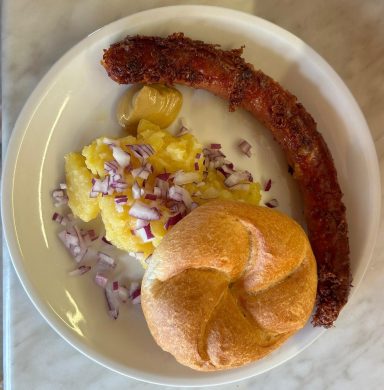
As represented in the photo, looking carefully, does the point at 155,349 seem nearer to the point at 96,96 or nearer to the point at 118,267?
the point at 118,267

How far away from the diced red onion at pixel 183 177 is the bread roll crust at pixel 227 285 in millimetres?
169

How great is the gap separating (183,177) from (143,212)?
7.5 inches

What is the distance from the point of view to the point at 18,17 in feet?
6.46

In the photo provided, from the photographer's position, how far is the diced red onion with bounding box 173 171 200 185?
5.97 feet

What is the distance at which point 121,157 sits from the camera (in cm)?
177

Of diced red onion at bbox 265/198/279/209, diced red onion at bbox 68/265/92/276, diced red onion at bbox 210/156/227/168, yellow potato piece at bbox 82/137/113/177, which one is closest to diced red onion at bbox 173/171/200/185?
diced red onion at bbox 210/156/227/168

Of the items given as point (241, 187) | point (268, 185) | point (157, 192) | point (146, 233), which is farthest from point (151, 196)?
point (268, 185)

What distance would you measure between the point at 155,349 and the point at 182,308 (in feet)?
1.62

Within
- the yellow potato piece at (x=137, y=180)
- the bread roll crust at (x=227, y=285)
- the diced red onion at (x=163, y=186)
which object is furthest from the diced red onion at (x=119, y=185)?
the bread roll crust at (x=227, y=285)

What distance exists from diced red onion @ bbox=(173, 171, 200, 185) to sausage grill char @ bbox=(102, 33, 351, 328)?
28cm

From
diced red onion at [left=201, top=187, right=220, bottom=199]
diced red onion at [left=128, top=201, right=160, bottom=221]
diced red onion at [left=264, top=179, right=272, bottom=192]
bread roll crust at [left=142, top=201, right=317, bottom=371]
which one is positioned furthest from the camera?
diced red onion at [left=264, top=179, right=272, bottom=192]

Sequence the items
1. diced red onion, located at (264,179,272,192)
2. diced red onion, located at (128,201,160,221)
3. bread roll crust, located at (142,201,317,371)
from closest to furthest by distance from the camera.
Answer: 1. bread roll crust, located at (142,201,317,371)
2. diced red onion, located at (128,201,160,221)
3. diced red onion, located at (264,179,272,192)

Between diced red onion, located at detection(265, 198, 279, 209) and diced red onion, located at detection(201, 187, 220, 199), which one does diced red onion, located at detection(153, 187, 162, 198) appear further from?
diced red onion, located at detection(265, 198, 279, 209)

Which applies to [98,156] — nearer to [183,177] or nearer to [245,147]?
[183,177]
